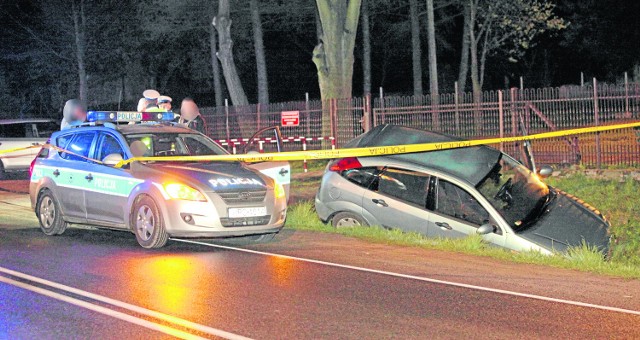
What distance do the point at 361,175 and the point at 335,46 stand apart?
15.6m

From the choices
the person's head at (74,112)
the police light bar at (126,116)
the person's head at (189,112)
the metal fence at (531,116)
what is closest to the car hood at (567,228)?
the police light bar at (126,116)

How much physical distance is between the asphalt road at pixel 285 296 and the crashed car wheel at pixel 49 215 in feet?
3.81

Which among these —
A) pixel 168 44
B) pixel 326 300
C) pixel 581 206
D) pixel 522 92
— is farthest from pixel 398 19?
pixel 326 300

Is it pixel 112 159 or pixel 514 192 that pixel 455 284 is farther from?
pixel 112 159

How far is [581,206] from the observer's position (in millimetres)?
12336

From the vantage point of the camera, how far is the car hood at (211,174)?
1146cm

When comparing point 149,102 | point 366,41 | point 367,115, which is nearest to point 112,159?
point 149,102

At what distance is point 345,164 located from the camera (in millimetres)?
12688

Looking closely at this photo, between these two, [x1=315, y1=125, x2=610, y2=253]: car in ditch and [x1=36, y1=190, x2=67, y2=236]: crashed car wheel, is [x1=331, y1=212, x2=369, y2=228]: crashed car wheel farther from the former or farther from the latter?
[x1=36, y1=190, x2=67, y2=236]: crashed car wheel

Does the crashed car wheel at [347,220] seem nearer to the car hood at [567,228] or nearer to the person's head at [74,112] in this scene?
the car hood at [567,228]

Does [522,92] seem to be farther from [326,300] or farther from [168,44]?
[168,44]

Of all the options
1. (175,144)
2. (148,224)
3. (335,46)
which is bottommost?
(148,224)

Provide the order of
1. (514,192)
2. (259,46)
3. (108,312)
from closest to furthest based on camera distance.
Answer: (108,312) < (514,192) < (259,46)

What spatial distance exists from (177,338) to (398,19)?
154ft
